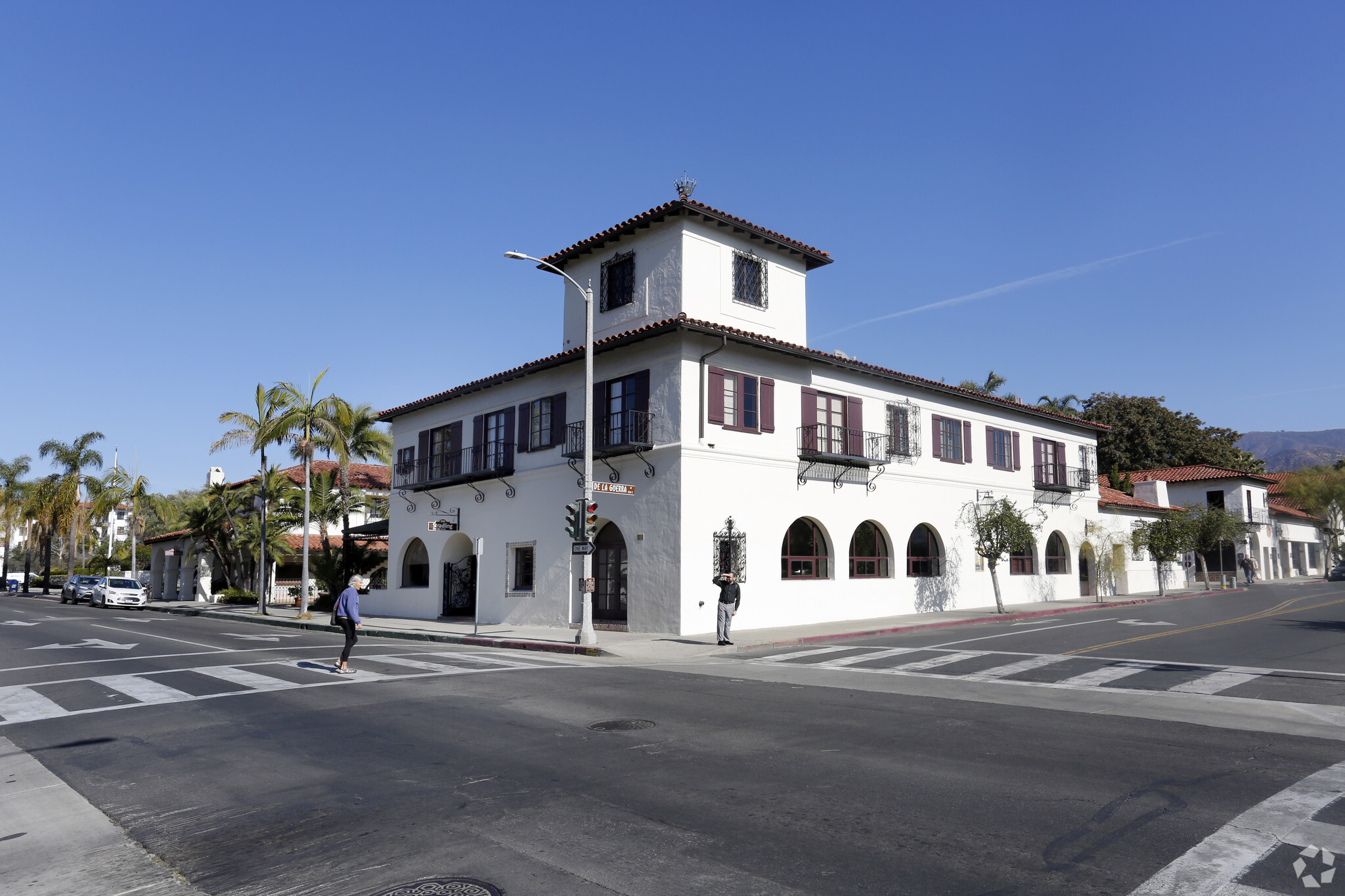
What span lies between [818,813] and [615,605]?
18.6m

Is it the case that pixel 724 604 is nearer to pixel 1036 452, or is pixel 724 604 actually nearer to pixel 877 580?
pixel 877 580

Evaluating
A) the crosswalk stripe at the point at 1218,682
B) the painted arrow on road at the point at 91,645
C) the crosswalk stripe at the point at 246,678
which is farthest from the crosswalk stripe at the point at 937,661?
the painted arrow on road at the point at 91,645

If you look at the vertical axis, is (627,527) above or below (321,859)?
above

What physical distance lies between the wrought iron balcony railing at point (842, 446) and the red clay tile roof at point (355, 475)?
84.4 ft

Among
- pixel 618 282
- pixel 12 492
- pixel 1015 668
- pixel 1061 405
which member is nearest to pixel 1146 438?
pixel 1061 405

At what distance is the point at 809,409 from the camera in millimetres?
25656

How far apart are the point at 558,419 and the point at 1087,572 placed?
26766 millimetres

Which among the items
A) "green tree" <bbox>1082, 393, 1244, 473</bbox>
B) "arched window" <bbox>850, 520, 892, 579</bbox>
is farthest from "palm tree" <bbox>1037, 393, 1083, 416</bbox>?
"arched window" <bbox>850, 520, 892, 579</bbox>

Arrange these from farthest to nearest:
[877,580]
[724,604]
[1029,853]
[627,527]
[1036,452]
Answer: [1036,452]
[877,580]
[627,527]
[724,604]
[1029,853]

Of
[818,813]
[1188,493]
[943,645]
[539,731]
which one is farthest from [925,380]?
[1188,493]

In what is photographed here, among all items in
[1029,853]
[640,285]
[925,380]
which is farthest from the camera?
[925,380]

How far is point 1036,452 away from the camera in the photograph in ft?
115

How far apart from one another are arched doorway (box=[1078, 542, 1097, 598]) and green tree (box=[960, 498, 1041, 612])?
813 cm

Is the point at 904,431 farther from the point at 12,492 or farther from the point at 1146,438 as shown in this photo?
the point at 12,492
